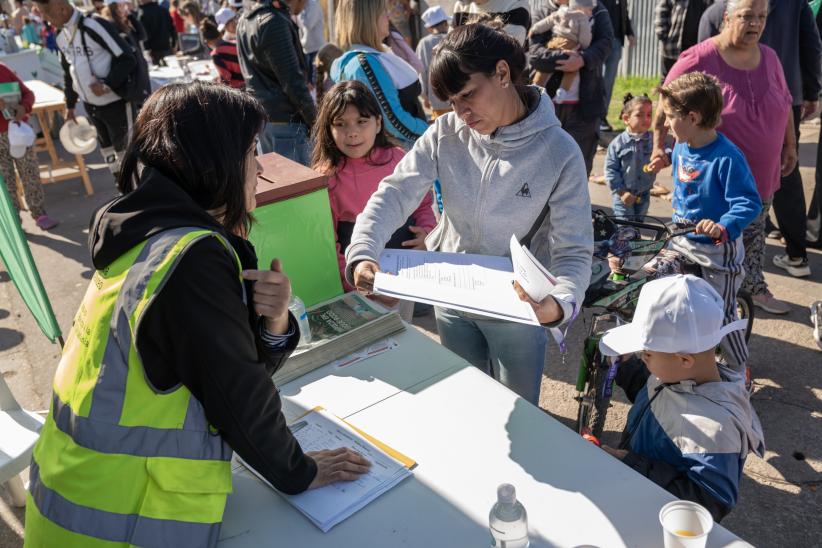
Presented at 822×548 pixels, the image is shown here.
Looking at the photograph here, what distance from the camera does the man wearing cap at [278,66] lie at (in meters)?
4.42

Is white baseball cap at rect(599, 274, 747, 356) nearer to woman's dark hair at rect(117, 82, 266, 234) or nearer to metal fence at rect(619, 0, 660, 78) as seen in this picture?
woman's dark hair at rect(117, 82, 266, 234)

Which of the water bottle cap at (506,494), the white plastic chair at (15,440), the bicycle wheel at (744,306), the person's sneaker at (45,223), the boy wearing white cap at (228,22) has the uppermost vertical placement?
the boy wearing white cap at (228,22)

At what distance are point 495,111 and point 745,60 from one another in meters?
2.21

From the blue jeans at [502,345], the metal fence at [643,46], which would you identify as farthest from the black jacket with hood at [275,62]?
the metal fence at [643,46]

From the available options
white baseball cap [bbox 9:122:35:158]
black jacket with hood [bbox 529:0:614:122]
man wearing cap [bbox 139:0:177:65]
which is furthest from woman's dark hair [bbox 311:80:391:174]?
man wearing cap [bbox 139:0:177:65]

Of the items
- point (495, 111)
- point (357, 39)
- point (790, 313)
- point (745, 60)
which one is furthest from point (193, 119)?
point (790, 313)

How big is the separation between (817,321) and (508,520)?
3.03 meters

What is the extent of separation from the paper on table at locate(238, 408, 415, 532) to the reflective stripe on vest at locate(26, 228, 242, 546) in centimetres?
27

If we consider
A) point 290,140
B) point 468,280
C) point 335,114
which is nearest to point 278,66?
point 290,140

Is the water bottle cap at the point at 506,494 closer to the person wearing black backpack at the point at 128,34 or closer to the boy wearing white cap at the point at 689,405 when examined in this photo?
the boy wearing white cap at the point at 689,405

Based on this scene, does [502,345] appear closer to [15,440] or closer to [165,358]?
[165,358]

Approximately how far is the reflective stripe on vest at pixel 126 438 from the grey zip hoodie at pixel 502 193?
2.81 feet

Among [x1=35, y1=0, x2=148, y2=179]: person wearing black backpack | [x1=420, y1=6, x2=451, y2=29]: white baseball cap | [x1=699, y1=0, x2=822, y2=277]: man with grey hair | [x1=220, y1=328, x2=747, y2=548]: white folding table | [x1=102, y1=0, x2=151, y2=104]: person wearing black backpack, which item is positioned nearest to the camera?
[x1=220, y1=328, x2=747, y2=548]: white folding table

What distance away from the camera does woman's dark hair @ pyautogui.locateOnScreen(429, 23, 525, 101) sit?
1909mm
